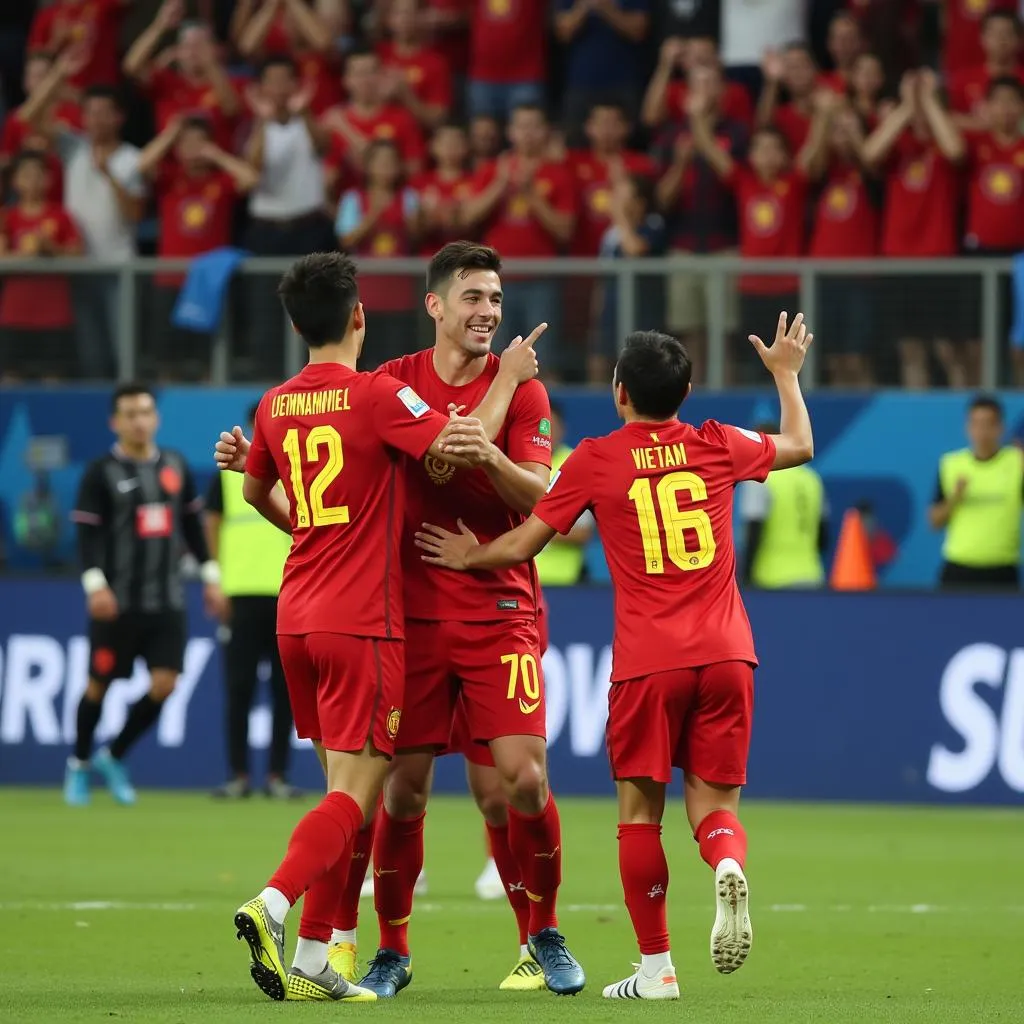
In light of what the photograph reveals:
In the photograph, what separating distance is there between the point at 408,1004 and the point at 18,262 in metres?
11.4

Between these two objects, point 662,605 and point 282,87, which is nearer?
point 662,605

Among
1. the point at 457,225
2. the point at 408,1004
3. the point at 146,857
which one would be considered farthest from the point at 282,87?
the point at 408,1004

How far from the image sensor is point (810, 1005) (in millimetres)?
6645

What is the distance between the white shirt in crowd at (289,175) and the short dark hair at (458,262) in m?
10.5

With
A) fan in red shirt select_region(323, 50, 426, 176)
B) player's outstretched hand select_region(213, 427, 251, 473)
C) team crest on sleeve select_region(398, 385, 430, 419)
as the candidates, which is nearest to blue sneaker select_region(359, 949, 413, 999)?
player's outstretched hand select_region(213, 427, 251, 473)

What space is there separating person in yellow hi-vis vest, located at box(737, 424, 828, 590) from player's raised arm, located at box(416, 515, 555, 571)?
27.6 feet

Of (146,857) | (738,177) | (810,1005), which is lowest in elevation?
(146,857)

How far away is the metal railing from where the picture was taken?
Result: 15.6 meters

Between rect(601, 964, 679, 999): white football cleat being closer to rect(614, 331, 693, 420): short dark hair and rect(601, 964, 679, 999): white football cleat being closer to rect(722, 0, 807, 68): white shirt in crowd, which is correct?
rect(614, 331, 693, 420): short dark hair

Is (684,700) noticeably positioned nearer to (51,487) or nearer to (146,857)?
(146,857)

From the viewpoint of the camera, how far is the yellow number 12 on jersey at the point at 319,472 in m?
6.74

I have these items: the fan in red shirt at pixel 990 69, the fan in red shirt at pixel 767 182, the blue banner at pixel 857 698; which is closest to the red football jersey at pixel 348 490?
the blue banner at pixel 857 698

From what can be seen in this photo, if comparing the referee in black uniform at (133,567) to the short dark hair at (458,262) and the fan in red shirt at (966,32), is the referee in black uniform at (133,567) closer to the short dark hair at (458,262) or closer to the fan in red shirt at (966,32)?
the short dark hair at (458,262)

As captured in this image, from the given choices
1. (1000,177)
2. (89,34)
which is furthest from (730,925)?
(89,34)
